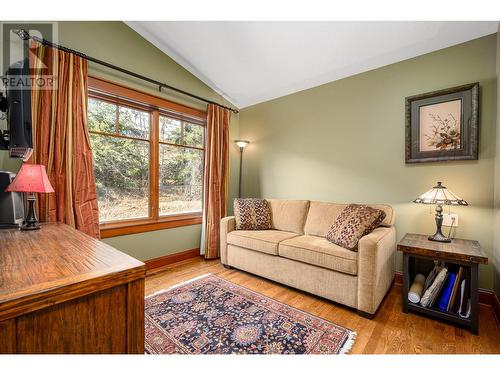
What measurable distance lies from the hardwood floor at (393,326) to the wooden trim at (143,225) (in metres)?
0.62

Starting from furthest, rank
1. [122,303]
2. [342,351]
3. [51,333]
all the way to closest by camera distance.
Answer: [342,351] < [122,303] < [51,333]

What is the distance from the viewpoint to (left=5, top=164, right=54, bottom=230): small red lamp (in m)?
1.44

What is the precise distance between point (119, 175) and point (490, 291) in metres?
3.84

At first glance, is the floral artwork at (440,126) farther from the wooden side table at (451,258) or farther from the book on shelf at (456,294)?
the book on shelf at (456,294)

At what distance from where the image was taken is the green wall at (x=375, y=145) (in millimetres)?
2010

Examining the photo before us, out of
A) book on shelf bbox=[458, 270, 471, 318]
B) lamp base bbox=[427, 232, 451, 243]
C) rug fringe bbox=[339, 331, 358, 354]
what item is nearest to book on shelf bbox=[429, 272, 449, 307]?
book on shelf bbox=[458, 270, 471, 318]

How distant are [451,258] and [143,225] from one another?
298 centimetres

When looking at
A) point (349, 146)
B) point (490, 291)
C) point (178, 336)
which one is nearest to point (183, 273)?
point (178, 336)

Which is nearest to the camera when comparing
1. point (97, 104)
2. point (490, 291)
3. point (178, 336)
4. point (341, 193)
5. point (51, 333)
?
point (51, 333)

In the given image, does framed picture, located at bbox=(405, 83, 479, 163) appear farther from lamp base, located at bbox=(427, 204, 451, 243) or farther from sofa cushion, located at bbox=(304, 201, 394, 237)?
sofa cushion, located at bbox=(304, 201, 394, 237)

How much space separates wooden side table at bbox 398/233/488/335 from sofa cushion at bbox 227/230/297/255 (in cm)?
111

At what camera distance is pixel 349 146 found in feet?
9.00

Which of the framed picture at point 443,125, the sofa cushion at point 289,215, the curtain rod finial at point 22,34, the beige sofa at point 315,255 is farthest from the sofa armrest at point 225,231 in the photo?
the curtain rod finial at point 22,34

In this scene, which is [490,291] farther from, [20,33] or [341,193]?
[20,33]
